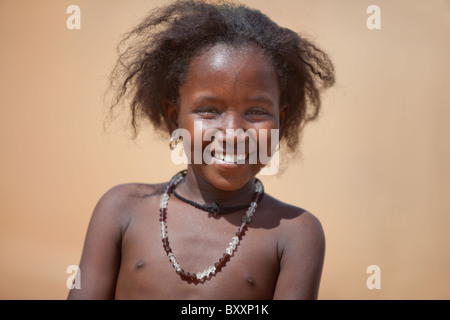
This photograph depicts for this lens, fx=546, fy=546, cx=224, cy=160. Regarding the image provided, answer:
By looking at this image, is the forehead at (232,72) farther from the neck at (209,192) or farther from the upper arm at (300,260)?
the upper arm at (300,260)

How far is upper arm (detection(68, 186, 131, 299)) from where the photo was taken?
1851mm

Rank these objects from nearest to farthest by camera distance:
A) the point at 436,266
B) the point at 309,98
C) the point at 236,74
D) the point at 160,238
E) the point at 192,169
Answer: the point at 236,74
the point at 160,238
the point at 192,169
the point at 309,98
the point at 436,266

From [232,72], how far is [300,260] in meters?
0.66

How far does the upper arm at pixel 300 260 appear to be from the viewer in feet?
5.92

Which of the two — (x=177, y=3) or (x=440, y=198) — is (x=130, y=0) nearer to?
(x=177, y=3)

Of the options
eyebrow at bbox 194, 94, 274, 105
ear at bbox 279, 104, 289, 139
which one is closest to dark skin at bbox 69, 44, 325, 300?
eyebrow at bbox 194, 94, 274, 105

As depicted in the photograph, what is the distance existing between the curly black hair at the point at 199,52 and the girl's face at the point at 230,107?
0.06 meters

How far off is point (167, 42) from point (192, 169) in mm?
472

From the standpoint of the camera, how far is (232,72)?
178cm

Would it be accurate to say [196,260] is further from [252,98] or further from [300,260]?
[252,98]

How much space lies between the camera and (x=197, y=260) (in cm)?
185

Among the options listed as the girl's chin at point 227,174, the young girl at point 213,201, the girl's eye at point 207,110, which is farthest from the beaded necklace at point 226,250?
the girl's eye at point 207,110

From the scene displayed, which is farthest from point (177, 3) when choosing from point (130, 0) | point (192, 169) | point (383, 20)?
point (383, 20)

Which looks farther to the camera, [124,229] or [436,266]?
[436,266]
